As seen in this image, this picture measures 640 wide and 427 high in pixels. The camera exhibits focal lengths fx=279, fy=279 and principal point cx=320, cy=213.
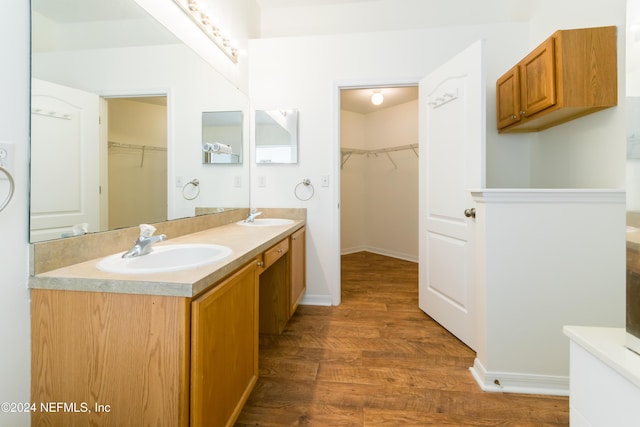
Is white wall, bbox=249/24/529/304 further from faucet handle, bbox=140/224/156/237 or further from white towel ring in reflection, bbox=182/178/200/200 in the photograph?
faucet handle, bbox=140/224/156/237

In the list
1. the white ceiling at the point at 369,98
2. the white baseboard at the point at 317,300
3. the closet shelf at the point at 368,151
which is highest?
the white ceiling at the point at 369,98

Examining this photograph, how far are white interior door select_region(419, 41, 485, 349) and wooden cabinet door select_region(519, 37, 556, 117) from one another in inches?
14.1

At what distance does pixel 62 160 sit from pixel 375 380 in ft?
5.58

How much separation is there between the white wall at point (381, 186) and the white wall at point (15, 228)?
4010mm

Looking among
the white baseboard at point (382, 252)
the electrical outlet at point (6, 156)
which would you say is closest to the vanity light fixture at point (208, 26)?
the electrical outlet at point (6, 156)

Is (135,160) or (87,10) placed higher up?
(87,10)

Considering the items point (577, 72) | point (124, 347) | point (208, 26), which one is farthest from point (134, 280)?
point (577, 72)

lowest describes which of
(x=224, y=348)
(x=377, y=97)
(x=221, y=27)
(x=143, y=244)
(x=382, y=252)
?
(x=382, y=252)

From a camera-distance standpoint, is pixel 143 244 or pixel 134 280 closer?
pixel 134 280

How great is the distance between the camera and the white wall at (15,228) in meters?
0.80

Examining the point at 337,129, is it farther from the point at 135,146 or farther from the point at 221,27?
the point at 135,146

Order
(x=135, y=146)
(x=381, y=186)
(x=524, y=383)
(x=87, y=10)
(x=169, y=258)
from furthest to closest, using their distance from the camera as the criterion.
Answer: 1. (x=381, y=186)
2. (x=524, y=383)
3. (x=135, y=146)
4. (x=169, y=258)
5. (x=87, y=10)

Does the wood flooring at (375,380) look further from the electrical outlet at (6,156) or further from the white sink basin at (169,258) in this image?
the electrical outlet at (6,156)

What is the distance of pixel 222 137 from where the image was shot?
2.11 m
